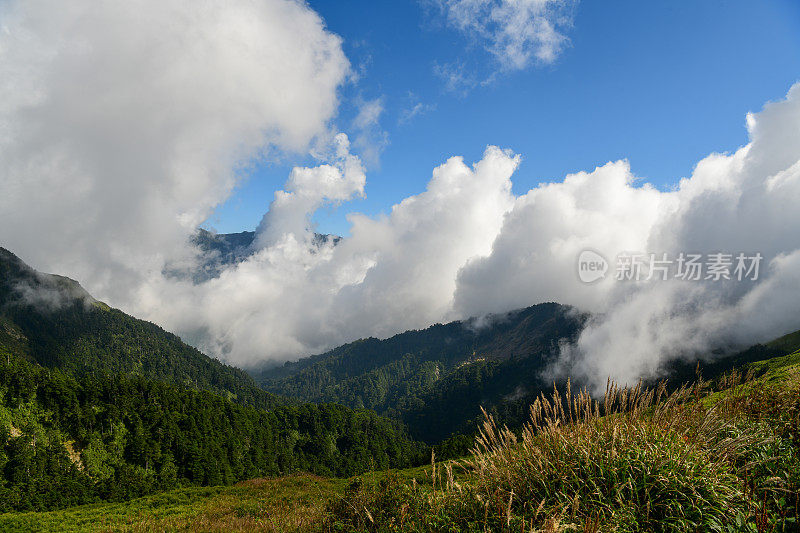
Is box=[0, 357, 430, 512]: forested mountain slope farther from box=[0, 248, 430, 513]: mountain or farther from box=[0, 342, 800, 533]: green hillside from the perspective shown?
box=[0, 342, 800, 533]: green hillside

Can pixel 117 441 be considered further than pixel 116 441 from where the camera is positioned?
Yes

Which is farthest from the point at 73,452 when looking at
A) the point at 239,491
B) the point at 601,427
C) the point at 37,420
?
the point at 601,427

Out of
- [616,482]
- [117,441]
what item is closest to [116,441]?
[117,441]

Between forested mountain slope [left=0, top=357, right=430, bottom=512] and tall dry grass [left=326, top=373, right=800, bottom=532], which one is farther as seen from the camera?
forested mountain slope [left=0, top=357, right=430, bottom=512]

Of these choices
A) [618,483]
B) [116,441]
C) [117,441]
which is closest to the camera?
[618,483]

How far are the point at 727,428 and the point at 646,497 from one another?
4685 millimetres

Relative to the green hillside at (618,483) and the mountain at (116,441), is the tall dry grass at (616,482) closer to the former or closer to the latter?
the green hillside at (618,483)

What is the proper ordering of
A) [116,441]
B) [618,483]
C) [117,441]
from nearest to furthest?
1. [618,483]
2. [116,441]
3. [117,441]

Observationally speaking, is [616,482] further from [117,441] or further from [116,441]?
[117,441]

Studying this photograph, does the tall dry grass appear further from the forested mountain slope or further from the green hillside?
the forested mountain slope

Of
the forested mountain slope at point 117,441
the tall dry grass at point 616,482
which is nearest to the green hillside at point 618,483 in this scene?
the tall dry grass at point 616,482

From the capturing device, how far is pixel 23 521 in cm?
3347

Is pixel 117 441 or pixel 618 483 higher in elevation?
pixel 618 483

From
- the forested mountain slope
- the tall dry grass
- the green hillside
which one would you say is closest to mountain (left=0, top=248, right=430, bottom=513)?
the forested mountain slope
